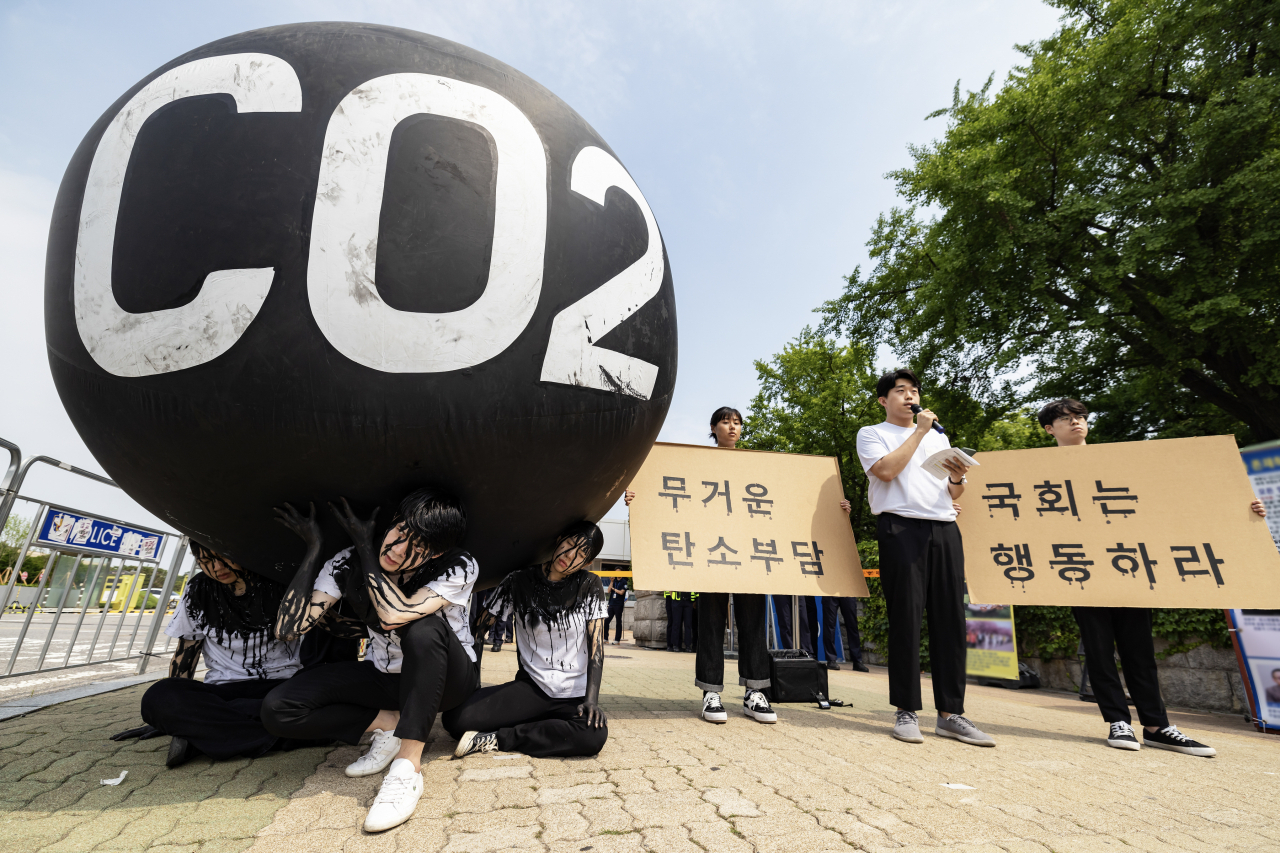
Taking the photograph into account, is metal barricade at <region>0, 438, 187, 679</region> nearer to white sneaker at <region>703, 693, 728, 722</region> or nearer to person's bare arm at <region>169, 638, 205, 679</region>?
person's bare arm at <region>169, 638, 205, 679</region>

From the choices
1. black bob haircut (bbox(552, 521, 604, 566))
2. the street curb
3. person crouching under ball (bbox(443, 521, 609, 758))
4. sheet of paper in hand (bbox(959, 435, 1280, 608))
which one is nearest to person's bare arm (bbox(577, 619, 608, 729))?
person crouching under ball (bbox(443, 521, 609, 758))

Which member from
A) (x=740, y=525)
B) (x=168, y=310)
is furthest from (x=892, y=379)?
(x=168, y=310)

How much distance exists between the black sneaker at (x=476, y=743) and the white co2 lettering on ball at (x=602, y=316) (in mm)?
1622

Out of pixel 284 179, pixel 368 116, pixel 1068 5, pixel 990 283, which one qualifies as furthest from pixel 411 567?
pixel 1068 5

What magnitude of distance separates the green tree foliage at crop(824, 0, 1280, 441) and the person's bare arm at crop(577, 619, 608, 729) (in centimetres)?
1007

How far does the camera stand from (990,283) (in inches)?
444

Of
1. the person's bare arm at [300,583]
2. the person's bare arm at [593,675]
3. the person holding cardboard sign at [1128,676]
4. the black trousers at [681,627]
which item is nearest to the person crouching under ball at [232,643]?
the person's bare arm at [300,583]

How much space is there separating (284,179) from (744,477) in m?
3.05

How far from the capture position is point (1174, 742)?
336 centimetres

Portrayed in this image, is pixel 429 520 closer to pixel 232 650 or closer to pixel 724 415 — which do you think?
pixel 232 650

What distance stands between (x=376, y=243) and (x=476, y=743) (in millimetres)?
2043

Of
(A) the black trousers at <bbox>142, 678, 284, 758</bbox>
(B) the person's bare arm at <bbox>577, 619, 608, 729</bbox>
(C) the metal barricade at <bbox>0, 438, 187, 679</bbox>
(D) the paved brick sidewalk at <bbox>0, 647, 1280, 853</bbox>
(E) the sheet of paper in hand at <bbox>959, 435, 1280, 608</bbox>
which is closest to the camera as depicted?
(D) the paved brick sidewalk at <bbox>0, 647, 1280, 853</bbox>

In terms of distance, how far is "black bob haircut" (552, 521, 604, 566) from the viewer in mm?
2520

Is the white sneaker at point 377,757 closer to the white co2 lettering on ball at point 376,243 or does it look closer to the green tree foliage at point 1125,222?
the white co2 lettering on ball at point 376,243
